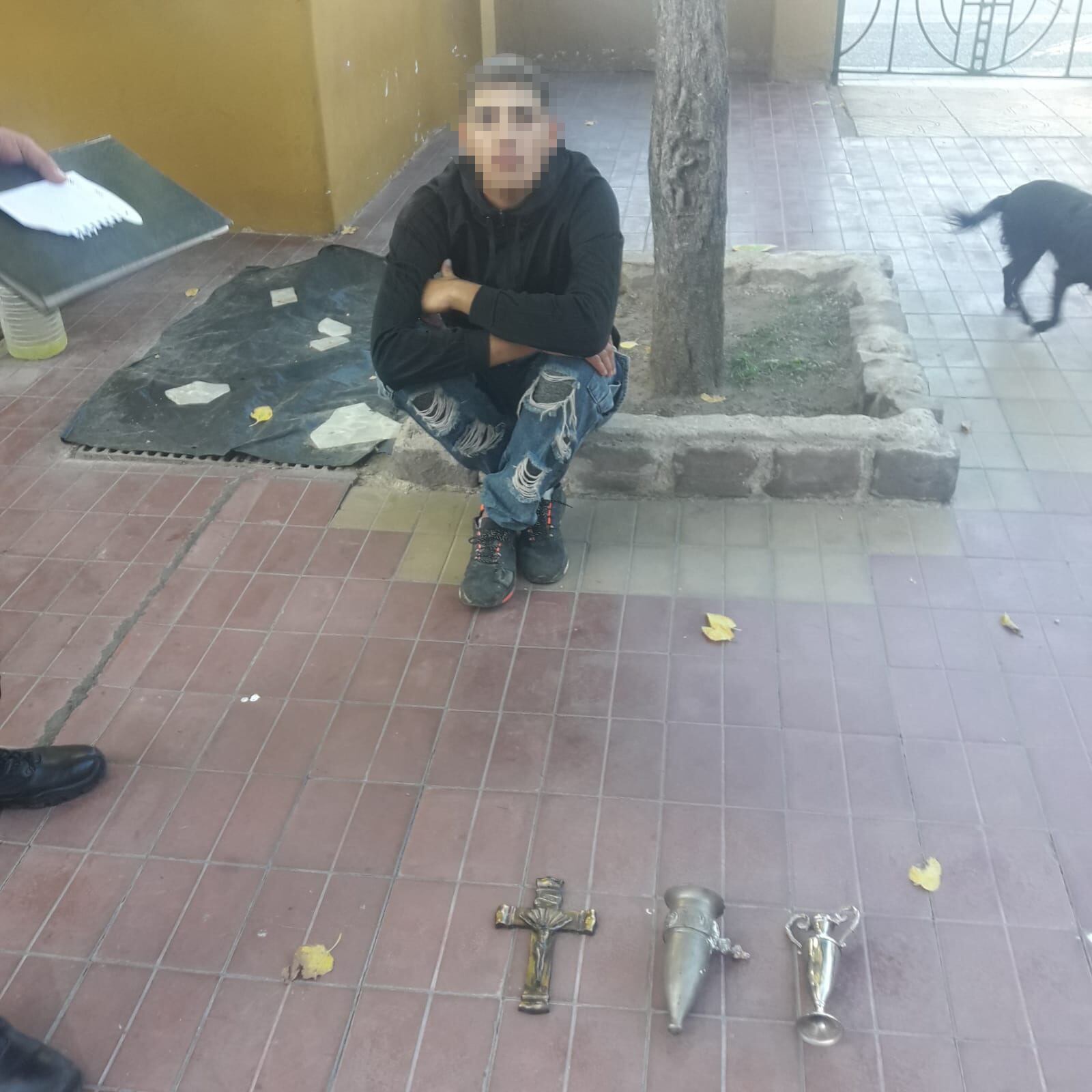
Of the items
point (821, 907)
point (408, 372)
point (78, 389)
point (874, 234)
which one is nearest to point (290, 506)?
point (408, 372)

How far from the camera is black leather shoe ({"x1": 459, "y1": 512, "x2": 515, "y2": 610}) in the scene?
3246mm

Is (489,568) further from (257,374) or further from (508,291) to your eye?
(257,374)

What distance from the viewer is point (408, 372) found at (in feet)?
9.90

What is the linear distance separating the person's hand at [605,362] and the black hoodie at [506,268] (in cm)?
12

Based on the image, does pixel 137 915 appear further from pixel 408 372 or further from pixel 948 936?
pixel 948 936

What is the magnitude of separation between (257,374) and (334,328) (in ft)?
1.92

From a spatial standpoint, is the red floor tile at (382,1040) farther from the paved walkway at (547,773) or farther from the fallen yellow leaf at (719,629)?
the fallen yellow leaf at (719,629)

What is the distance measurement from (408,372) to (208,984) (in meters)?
1.70

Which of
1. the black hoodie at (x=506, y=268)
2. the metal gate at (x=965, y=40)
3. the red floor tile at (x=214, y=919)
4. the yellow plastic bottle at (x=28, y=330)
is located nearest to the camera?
the red floor tile at (x=214, y=919)

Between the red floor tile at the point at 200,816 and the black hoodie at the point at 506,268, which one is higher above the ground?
the black hoodie at the point at 506,268

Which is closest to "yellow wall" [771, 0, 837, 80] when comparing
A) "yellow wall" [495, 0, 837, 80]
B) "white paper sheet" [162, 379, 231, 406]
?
"yellow wall" [495, 0, 837, 80]

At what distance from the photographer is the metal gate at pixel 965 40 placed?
8.83 metres

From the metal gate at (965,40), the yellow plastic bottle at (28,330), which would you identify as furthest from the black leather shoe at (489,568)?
the metal gate at (965,40)

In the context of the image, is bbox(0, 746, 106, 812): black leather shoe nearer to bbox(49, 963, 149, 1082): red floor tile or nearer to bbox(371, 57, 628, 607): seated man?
bbox(49, 963, 149, 1082): red floor tile
